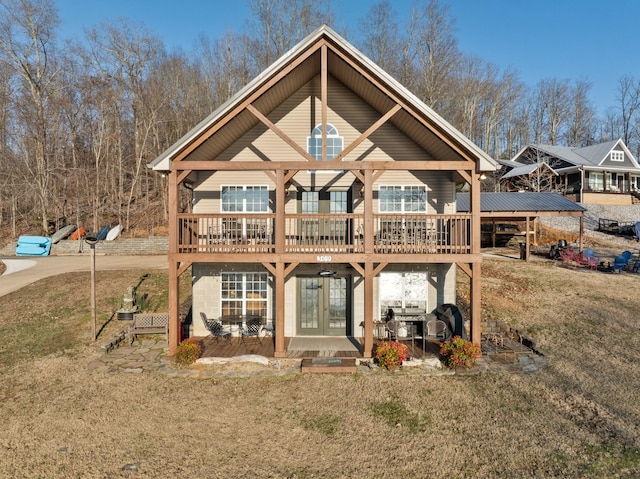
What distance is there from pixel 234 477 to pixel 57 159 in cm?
4129

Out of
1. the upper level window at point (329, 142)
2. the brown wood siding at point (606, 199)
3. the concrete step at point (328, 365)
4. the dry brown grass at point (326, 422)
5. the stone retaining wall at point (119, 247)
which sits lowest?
the dry brown grass at point (326, 422)

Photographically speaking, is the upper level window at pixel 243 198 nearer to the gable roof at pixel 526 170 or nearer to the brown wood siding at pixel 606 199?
the gable roof at pixel 526 170

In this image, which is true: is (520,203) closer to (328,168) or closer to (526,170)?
(328,168)

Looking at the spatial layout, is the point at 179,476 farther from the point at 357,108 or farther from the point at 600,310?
the point at 600,310

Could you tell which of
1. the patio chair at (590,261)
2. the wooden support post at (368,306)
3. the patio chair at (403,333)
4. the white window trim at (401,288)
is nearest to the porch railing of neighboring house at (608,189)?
the patio chair at (590,261)

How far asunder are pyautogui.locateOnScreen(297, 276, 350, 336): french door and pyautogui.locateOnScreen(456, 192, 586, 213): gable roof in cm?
1266

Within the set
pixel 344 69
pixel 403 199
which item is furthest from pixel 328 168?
pixel 403 199

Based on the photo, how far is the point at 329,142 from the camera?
1226 centimetres

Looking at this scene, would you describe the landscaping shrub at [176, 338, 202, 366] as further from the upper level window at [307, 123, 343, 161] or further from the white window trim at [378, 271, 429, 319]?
the upper level window at [307, 123, 343, 161]

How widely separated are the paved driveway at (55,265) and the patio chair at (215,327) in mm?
10611

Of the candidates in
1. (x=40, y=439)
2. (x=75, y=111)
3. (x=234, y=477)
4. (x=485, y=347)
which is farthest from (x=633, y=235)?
(x=75, y=111)

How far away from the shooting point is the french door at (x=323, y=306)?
1209 centimetres

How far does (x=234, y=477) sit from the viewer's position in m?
5.26

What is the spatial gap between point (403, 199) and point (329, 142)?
10.9 ft
